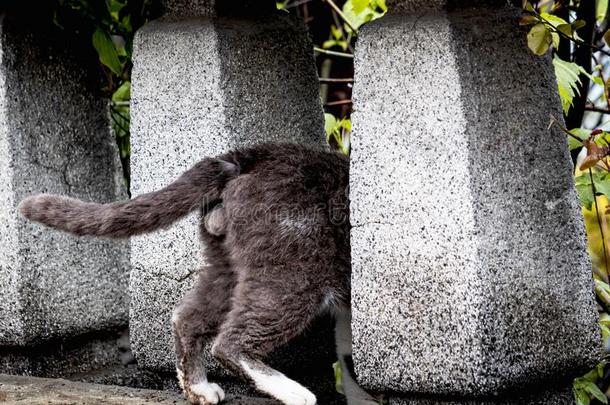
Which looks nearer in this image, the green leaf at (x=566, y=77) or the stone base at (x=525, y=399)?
the stone base at (x=525, y=399)

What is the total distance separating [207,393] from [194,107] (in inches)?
46.7

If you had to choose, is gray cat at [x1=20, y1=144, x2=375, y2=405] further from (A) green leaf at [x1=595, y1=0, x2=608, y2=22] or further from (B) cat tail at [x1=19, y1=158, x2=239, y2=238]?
(A) green leaf at [x1=595, y1=0, x2=608, y2=22]

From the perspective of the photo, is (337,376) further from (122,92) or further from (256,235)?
(122,92)

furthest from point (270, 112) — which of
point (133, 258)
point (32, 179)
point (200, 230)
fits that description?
point (32, 179)

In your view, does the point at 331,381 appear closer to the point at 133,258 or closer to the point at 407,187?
the point at 133,258

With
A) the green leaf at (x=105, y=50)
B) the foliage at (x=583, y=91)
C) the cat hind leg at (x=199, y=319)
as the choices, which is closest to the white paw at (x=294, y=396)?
the cat hind leg at (x=199, y=319)

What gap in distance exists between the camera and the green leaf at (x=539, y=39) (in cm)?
313

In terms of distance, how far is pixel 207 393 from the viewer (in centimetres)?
360

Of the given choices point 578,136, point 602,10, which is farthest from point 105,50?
point 602,10

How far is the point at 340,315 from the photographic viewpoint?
399 cm

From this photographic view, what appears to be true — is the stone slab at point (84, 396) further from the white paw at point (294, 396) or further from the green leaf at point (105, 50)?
the green leaf at point (105, 50)

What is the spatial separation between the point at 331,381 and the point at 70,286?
4.32 feet

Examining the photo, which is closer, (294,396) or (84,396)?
(294,396)

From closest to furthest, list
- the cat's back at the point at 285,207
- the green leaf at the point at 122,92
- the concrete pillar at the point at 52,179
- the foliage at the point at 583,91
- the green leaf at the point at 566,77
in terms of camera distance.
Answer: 1. the foliage at the point at 583,91
2. the cat's back at the point at 285,207
3. the green leaf at the point at 566,77
4. the concrete pillar at the point at 52,179
5. the green leaf at the point at 122,92
